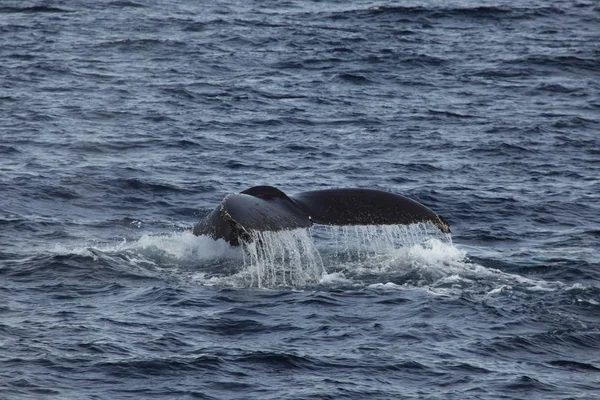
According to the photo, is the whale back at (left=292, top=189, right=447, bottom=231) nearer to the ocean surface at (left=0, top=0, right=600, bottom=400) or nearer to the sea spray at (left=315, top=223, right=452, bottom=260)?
the ocean surface at (left=0, top=0, right=600, bottom=400)

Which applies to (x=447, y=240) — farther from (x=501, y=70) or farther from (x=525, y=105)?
(x=501, y=70)

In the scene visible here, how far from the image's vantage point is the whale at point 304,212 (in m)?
11.7

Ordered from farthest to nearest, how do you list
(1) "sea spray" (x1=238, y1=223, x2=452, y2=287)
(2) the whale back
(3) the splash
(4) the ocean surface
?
(3) the splash
(1) "sea spray" (x1=238, y1=223, x2=452, y2=287)
(2) the whale back
(4) the ocean surface

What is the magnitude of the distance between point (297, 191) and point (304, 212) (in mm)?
7201

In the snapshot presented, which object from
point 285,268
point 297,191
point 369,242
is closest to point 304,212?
Result: point 285,268

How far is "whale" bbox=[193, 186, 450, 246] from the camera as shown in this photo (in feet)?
38.5

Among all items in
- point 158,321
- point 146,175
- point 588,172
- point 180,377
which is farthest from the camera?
point 588,172

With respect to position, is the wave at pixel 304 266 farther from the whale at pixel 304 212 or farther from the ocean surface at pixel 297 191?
the whale at pixel 304 212

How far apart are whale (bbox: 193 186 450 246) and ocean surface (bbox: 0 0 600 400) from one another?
305 mm

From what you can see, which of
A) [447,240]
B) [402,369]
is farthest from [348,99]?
[402,369]

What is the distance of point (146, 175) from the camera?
66.3 feet

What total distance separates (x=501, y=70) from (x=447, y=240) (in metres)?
14.7

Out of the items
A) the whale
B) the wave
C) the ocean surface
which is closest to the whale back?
the whale

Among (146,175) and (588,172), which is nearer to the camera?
(146,175)
